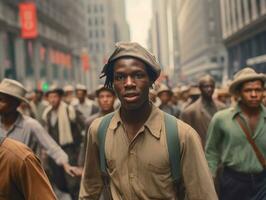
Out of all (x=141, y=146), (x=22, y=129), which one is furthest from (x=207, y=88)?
(x=141, y=146)

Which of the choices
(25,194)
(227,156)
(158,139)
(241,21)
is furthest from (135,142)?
(241,21)

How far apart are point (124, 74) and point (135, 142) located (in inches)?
16.2

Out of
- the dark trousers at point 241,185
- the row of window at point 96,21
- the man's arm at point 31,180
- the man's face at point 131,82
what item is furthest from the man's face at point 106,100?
the row of window at point 96,21

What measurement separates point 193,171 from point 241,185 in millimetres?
2033

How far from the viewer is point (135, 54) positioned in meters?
2.88

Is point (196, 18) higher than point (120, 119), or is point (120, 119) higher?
point (196, 18)

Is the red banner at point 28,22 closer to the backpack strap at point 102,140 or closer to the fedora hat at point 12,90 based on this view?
the fedora hat at point 12,90

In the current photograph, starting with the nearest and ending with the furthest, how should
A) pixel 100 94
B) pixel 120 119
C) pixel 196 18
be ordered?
pixel 120 119
pixel 100 94
pixel 196 18

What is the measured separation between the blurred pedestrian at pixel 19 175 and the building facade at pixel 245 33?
119 feet

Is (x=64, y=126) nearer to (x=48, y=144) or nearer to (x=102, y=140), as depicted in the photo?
(x=48, y=144)

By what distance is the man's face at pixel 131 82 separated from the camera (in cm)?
284

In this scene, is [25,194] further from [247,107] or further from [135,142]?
[247,107]

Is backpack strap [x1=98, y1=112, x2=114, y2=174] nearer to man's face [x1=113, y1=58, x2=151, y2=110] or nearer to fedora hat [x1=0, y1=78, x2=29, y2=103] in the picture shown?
man's face [x1=113, y1=58, x2=151, y2=110]

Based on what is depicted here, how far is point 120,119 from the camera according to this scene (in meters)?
3.01
